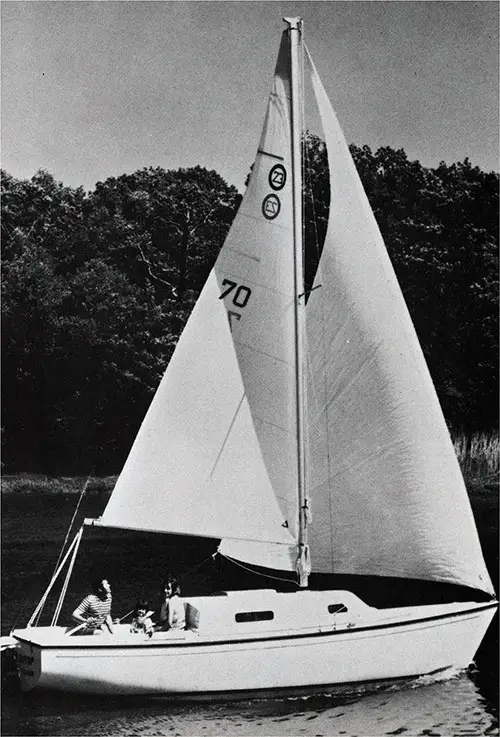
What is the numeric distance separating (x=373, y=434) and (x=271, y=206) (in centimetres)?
404

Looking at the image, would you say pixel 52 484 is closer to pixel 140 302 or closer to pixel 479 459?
pixel 140 302

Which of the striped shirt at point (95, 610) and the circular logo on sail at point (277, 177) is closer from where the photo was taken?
the striped shirt at point (95, 610)

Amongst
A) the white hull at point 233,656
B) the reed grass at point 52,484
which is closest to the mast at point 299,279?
the white hull at point 233,656

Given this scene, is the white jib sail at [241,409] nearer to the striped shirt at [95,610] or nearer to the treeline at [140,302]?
the striped shirt at [95,610]

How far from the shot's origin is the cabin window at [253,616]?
16.0m

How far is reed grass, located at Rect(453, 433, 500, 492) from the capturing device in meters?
40.8

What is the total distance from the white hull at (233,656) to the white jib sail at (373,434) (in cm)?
106

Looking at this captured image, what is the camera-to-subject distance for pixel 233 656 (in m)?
15.5

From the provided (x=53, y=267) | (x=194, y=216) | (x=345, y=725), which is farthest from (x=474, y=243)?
(x=345, y=725)

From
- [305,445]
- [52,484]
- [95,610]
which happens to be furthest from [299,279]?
[52,484]

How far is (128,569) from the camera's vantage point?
26.1 meters

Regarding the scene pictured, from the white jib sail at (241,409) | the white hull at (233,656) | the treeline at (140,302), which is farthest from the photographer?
the treeline at (140,302)

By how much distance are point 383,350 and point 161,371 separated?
3569 centimetres

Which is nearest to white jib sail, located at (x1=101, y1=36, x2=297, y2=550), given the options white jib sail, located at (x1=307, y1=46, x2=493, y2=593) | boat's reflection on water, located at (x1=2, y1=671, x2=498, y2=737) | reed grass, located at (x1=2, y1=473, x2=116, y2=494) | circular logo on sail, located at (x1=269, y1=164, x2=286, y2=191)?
circular logo on sail, located at (x1=269, y1=164, x2=286, y2=191)
